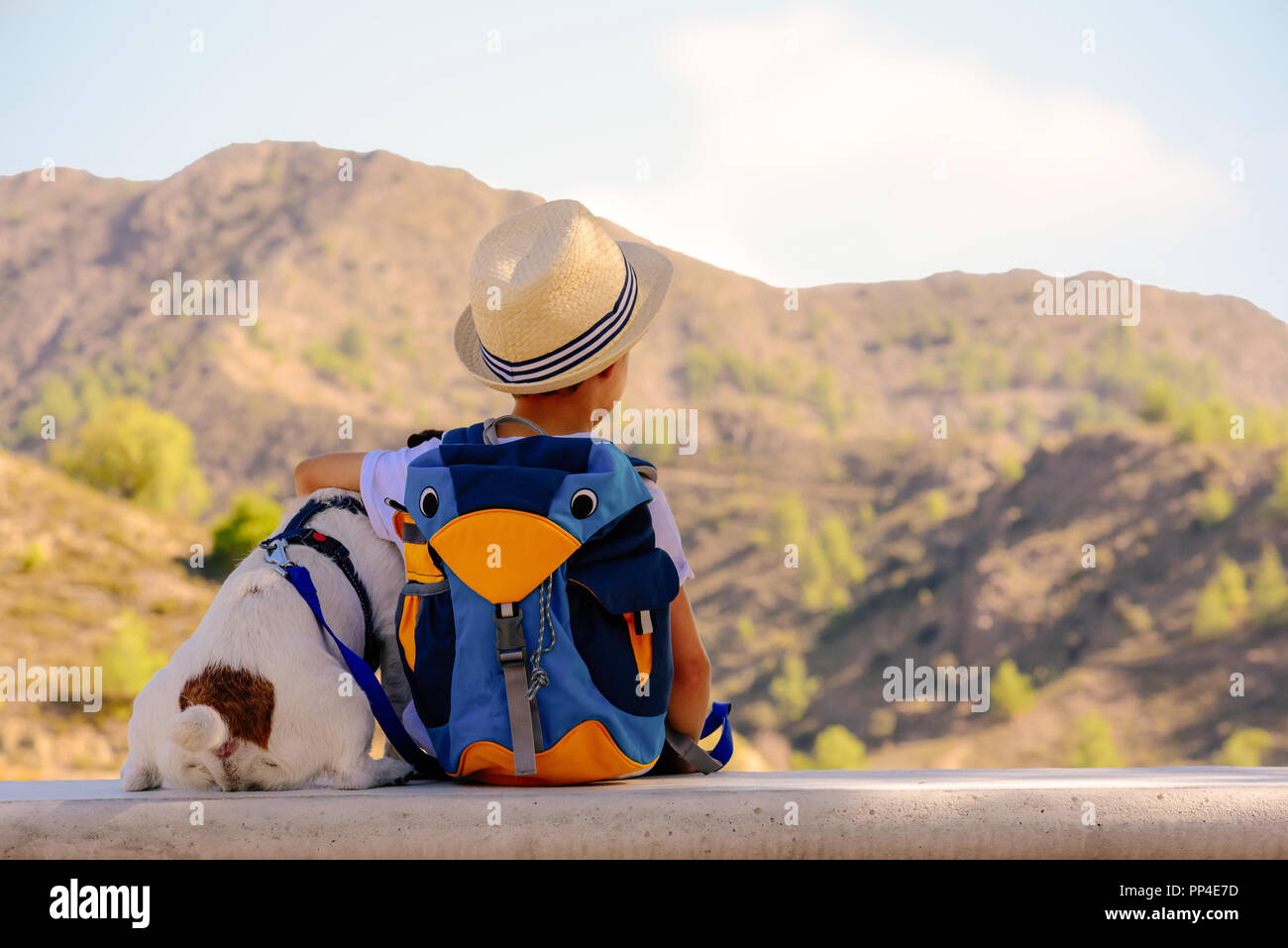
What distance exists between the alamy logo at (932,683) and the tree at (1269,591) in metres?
8.49

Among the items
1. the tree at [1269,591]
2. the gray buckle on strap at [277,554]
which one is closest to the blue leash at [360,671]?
the gray buckle on strap at [277,554]

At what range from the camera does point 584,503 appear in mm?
2221

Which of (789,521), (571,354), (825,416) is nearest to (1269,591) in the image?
(789,521)

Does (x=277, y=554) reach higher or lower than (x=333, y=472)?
lower

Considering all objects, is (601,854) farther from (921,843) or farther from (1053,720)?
(1053,720)

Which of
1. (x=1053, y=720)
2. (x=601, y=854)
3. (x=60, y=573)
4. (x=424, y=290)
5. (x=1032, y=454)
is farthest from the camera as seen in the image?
(x=424, y=290)

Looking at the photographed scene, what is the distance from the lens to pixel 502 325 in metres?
2.55

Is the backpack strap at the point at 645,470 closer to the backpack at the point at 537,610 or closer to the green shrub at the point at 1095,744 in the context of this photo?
the backpack at the point at 537,610

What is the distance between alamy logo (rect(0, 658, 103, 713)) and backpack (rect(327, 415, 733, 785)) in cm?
2129

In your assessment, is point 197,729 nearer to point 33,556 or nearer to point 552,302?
point 552,302

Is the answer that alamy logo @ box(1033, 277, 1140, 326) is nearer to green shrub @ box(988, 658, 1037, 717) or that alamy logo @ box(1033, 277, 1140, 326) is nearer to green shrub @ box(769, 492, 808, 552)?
green shrub @ box(769, 492, 808, 552)

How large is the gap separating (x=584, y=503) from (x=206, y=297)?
6445cm
